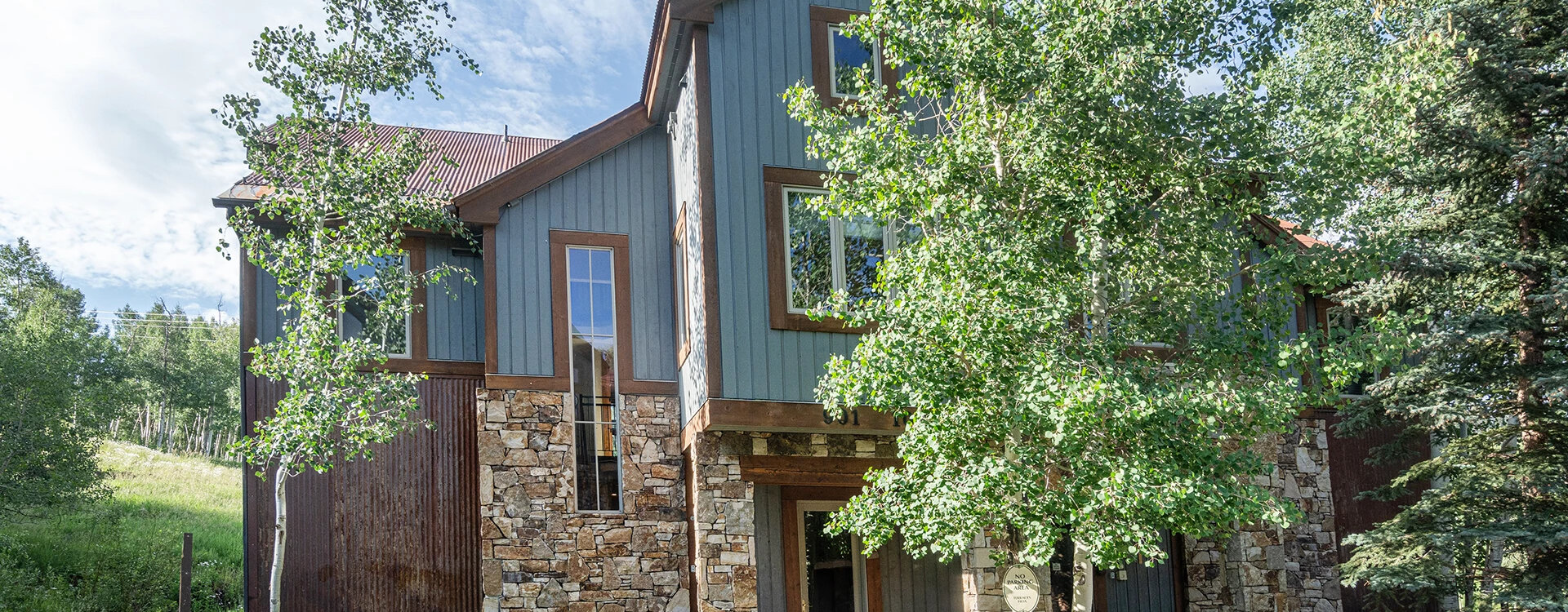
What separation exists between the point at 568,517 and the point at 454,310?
2.76 meters

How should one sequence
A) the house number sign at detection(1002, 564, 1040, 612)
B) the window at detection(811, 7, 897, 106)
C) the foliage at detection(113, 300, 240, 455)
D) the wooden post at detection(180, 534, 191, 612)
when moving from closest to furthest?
the wooden post at detection(180, 534, 191, 612) < the house number sign at detection(1002, 564, 1040, 612) < the window at detection(811, 7, 897, 106) < the foliage at detection(113, 300, 240, 455)

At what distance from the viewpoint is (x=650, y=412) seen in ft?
35.6

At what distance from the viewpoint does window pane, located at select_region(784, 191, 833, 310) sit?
9.49 m

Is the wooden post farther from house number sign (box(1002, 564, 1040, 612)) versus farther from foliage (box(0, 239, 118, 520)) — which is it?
foliage (box(0, 239, 118, 520))

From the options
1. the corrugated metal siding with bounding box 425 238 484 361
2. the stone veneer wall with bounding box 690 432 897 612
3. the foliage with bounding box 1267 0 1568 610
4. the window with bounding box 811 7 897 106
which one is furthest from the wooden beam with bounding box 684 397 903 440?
the foliage with bounding box 1267 0 1568 610

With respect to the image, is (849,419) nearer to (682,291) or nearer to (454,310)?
(682,291)

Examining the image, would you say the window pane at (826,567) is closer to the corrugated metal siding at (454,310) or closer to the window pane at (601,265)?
the window pane at (601,265)

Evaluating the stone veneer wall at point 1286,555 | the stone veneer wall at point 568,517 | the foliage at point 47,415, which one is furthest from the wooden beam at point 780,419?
the foliage at point 47,415

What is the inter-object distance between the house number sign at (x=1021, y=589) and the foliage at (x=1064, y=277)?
4.85 ft

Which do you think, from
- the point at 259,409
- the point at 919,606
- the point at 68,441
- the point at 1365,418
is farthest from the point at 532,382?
the point at 68,441

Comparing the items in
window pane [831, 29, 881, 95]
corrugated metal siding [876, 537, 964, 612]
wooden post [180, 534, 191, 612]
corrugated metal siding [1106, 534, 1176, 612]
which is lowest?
corrugated metal siding [1106, 534, 1176, 612]

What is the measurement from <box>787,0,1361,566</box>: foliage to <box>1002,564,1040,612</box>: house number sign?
1.48 m

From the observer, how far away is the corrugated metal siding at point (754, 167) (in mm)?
9219

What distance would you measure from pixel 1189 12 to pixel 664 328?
19.7 ft
